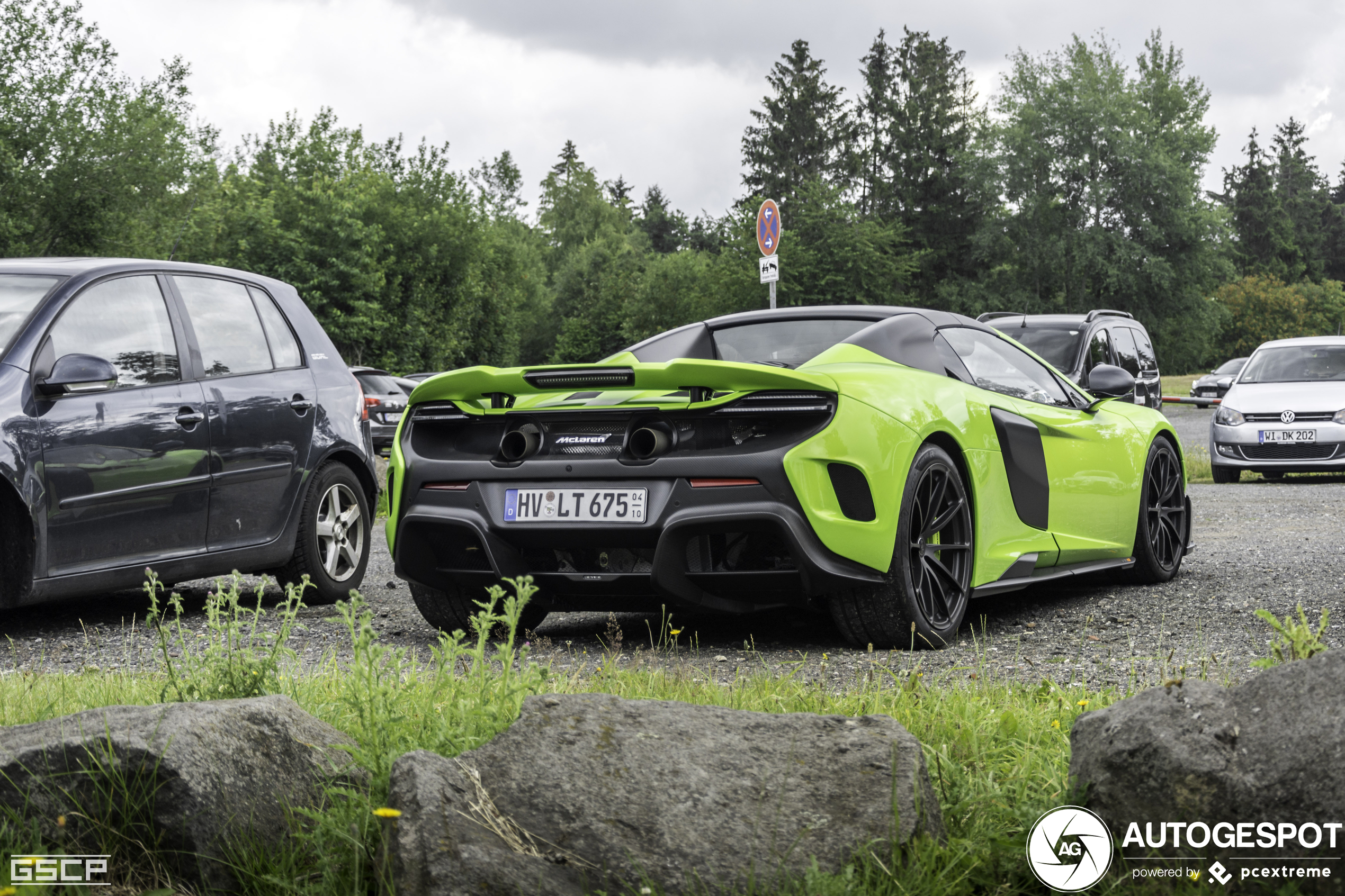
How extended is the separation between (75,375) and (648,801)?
413cm

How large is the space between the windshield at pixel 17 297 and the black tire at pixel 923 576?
12.0 ft

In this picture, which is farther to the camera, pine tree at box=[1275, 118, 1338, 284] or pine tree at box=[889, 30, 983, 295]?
pine tree at box=[1275, 118, 1338, 284]

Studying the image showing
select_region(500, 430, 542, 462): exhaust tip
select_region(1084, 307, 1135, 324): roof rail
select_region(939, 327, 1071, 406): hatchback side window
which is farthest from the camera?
select_region(1084, 307, 1135, 324): roof rail

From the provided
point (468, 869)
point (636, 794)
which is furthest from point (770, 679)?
point (468, 869)

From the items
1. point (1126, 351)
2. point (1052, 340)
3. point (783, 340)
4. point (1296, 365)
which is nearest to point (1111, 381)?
point (783, 340)

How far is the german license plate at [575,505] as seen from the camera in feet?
15.6

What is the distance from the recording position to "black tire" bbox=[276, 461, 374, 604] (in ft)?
23.0

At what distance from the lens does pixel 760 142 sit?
69.7 m

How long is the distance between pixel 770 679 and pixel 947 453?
5.65ft

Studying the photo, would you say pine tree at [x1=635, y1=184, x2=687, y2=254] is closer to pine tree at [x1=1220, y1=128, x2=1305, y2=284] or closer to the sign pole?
pine tree at [x1=1220, y1=128, x2=1305, y2=284]

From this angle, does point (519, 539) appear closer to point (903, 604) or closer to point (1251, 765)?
point (903, 604)

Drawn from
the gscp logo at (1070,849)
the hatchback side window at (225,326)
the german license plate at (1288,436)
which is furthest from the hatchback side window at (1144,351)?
the gscp logo at (1070,849)

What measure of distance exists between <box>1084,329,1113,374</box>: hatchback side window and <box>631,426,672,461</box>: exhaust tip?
1027 cm

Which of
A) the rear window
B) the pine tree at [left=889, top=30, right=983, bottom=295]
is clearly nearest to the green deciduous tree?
the rear window
